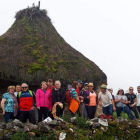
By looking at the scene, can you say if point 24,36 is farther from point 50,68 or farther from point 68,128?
point 68,128

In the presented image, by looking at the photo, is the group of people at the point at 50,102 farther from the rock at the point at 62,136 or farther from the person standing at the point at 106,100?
the rock at the point at 62,136

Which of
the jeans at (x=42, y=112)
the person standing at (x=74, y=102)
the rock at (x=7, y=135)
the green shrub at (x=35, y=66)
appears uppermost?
the green shrub at (x=35, y=66)

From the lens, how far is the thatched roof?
9.30 metres

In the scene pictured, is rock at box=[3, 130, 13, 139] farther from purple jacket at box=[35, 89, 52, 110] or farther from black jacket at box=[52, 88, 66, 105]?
black jacket at box=[52, 88, 66, 105]

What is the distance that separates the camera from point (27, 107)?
5.78 meters

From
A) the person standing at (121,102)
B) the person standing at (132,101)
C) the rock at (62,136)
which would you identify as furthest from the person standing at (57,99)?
the person standing at (132,101)

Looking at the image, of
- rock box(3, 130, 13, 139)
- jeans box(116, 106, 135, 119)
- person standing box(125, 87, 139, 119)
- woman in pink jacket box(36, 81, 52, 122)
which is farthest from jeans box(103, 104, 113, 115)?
rock box(3, 130, 13, 139)

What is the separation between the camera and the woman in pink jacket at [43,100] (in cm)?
623

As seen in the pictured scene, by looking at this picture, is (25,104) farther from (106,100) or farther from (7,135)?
(106,100)

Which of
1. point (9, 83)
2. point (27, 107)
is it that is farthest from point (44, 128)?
point (9, 83)

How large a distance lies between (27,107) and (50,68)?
4281mm

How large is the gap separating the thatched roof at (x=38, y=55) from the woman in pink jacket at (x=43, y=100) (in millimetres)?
2931

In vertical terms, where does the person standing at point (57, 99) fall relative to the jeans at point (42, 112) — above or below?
above

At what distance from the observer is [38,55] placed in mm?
10602
